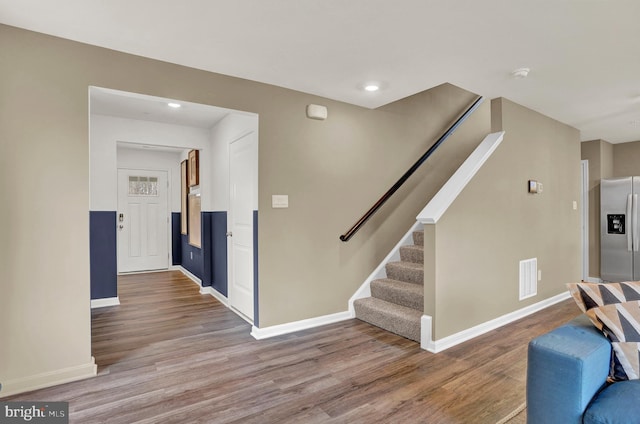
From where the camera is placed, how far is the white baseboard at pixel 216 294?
4304mm

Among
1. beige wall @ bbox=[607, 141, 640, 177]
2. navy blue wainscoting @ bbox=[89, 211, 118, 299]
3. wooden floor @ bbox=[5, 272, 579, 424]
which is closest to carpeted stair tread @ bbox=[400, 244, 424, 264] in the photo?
wooden floor @ bbox=[5, 272, 579, 424]

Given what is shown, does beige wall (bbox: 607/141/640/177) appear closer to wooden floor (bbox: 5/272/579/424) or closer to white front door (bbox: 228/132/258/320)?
wooden floor (bbox: 5/272/579/424)

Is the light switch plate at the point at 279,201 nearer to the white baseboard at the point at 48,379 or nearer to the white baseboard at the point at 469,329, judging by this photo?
the white baseboard at the point at 469,329

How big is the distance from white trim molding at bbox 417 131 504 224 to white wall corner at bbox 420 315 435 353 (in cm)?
82

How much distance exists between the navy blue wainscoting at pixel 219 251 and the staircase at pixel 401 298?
72.2 inches

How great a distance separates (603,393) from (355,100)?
9.77ft

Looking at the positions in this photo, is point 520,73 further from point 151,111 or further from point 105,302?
point 105,302

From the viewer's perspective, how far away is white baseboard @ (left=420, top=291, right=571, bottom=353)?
2.81 m

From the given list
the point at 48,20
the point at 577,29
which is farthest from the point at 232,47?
the point at 577,29

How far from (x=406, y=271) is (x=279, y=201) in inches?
62.6

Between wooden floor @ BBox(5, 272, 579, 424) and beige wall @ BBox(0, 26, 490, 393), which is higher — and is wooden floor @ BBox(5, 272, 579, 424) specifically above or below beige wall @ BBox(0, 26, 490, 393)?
below

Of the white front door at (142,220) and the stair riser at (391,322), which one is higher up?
the white front door at (142,220)

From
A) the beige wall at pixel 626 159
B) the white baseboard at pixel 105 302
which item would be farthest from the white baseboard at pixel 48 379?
the beige wall at pixel 626 159

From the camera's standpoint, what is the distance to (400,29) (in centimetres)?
215
